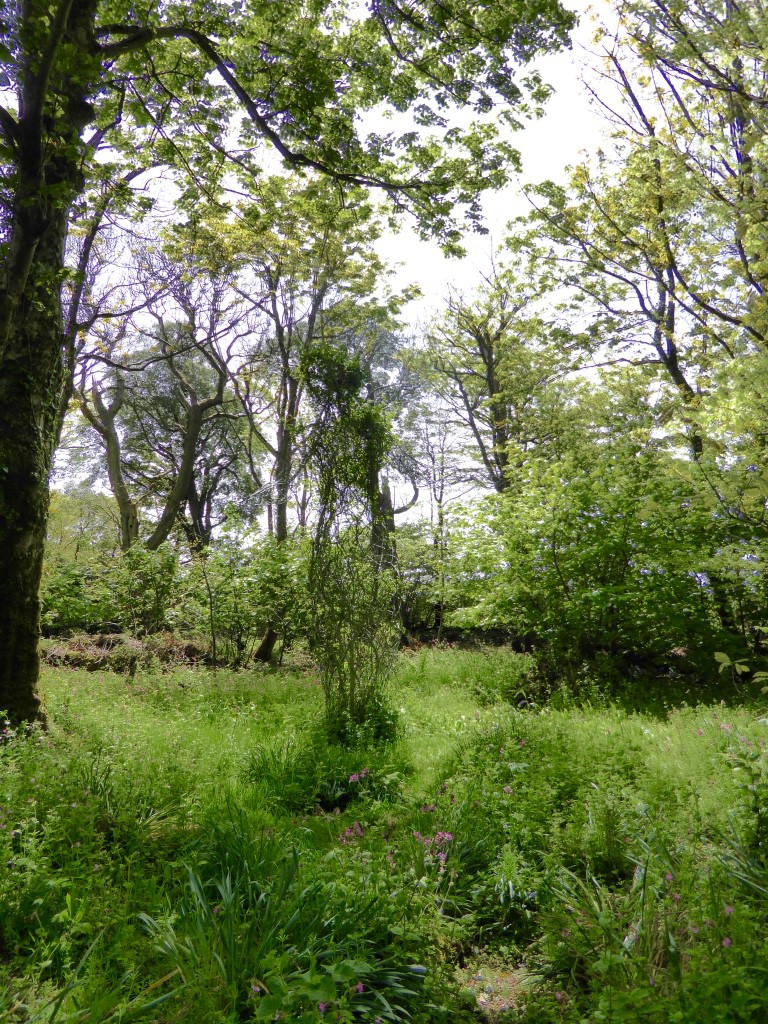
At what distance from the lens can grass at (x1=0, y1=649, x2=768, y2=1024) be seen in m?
2.28

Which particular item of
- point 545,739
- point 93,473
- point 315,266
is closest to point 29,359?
point 545,739

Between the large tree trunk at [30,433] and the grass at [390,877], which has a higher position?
the large tree trunk at [30,433]

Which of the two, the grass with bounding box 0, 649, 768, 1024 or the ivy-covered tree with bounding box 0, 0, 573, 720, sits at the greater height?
the ivy-covered tree with bounding box 0, 0, 573, 720

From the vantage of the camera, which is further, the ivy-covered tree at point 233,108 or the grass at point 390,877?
the ivy-covered tree at point 233,108

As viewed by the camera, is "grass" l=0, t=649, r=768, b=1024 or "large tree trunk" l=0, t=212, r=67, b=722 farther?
"large tree trunk" l=0, t=212, r=67, b=722

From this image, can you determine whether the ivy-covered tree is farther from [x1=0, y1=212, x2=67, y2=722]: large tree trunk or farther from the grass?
the grass

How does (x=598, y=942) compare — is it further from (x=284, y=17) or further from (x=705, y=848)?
Answer: (x=284, y=17)

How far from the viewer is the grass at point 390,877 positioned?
2.28m

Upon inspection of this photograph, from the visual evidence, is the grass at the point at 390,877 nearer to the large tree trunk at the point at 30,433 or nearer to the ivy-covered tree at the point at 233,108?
the large tree trunk at the point at 30,433

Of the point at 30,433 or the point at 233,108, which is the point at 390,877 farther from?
the point at 233,108

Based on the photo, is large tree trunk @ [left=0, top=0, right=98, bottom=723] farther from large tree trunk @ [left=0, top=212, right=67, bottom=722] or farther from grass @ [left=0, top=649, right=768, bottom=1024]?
grass @ [left=0, top=649, right=768, bottom=1024]

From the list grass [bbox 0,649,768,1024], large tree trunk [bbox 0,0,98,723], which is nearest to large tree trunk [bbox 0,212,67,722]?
large tree trunk [bbox 0,0,98,723]

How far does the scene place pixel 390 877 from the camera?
3127mm

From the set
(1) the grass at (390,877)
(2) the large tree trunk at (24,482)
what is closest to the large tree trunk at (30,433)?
(2) the large tree trunk at (24,482)
